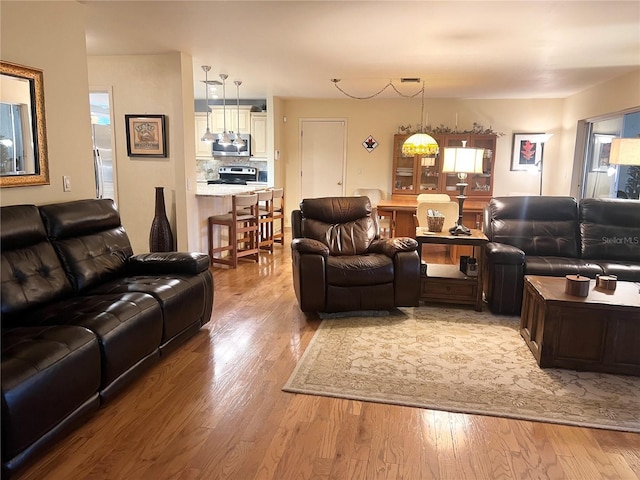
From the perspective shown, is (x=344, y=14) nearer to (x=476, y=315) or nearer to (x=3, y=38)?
(x=3, y=38)

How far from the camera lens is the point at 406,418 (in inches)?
93.0

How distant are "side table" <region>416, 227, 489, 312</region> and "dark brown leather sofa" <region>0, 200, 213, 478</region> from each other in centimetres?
195

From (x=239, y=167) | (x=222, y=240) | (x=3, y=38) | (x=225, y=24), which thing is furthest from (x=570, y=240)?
(x=239, y=167)

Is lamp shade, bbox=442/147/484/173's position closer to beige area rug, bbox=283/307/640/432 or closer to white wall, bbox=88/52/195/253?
beige area rug, bbox=283/307/640/432

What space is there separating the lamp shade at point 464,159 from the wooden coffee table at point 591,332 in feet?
5.19

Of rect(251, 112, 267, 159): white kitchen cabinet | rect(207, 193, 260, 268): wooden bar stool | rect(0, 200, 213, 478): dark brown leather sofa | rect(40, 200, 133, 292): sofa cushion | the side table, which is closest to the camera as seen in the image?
rect(0, 200, 213, 478): dark brown leather sofa

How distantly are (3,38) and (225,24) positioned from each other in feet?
5.25

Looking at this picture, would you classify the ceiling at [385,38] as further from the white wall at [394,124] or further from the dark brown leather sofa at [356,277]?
the dark brown leather sofa at [356,277]

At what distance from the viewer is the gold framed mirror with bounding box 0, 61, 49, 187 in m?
2.79

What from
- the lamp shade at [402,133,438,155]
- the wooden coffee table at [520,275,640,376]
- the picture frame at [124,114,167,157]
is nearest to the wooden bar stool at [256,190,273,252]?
the picture frame at [124,114,167,157]

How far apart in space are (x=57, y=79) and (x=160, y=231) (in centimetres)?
200

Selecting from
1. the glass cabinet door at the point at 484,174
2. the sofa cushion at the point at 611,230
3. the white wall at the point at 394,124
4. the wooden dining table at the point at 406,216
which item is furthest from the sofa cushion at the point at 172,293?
the glass cabinet door at the point at 484,174

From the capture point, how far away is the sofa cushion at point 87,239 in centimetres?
290

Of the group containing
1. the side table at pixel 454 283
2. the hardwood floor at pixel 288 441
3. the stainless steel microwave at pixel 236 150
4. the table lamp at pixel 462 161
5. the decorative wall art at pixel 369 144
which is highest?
the decorative wall art at pixel 369 144
